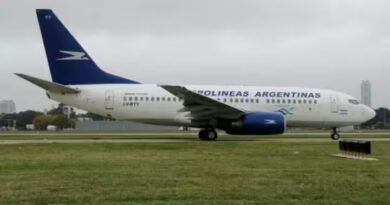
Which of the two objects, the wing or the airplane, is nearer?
the wing

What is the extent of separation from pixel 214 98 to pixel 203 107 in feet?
7.16

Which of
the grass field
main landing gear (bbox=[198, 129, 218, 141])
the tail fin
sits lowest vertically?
the grass field

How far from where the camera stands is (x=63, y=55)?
2919 centimetres

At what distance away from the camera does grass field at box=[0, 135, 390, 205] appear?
8.09 meters

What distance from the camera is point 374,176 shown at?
1109 cm

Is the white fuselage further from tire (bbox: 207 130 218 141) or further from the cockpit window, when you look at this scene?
tire (bbox: 207 130 218 141)

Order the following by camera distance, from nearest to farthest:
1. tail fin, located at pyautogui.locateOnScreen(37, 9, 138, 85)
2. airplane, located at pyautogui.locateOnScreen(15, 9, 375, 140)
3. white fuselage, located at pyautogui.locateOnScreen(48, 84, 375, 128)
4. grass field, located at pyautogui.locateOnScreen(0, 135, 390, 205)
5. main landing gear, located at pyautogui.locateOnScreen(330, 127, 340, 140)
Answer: grass field, located at pyautogui.locateOnScreen(0, 135, 390, 205) < airplane, located at pyautogui.locateOnScreen(15, 9, 375, 140) < tail fin, located at pyautogui.locateOnScreen(37, 9, 138, 85) < white fuselage, located at pyautogui.locateOnScreen(48, 84, 375, 128) < main landing gear, located at pyautogui.locateOnScreen(330, 127, 340, 140)

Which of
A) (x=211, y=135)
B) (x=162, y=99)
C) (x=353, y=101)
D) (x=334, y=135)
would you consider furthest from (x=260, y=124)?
(x=353, y=101)

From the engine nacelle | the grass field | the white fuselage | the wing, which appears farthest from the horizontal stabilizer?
the grass field

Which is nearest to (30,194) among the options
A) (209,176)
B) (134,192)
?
(134,192)

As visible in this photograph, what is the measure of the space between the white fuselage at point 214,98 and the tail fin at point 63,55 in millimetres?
622

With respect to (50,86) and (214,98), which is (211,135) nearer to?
(214,98)

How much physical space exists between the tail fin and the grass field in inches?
596

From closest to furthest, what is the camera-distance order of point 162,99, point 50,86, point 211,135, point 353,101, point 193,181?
1. point 193,181
2. point 50,86
3. point 211,135
4. point 162,99
5. point 353,101
